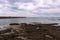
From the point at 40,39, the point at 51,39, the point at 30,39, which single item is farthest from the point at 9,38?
the point at 51,39

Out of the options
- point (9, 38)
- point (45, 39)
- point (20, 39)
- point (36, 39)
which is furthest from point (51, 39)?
point (9, 38)

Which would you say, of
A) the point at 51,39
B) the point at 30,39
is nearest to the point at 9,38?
the point at 30,39

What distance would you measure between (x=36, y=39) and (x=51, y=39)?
77.4 inches

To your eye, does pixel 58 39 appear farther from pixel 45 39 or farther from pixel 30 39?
pixel 30 39

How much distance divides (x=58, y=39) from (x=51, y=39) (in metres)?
1.29

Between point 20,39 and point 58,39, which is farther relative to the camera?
point 58,39

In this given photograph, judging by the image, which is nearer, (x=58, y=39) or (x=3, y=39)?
(x=3, y=39)

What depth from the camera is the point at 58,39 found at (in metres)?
19.1

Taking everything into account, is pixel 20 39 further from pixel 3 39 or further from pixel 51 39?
pixel 51 39

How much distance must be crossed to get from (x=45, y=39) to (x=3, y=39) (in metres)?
5.41

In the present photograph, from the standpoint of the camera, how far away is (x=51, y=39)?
18.4 m

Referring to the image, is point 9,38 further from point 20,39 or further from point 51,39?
point 51,39

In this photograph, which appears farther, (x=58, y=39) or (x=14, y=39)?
(x=58, y=39)

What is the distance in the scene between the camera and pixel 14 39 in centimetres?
1783
